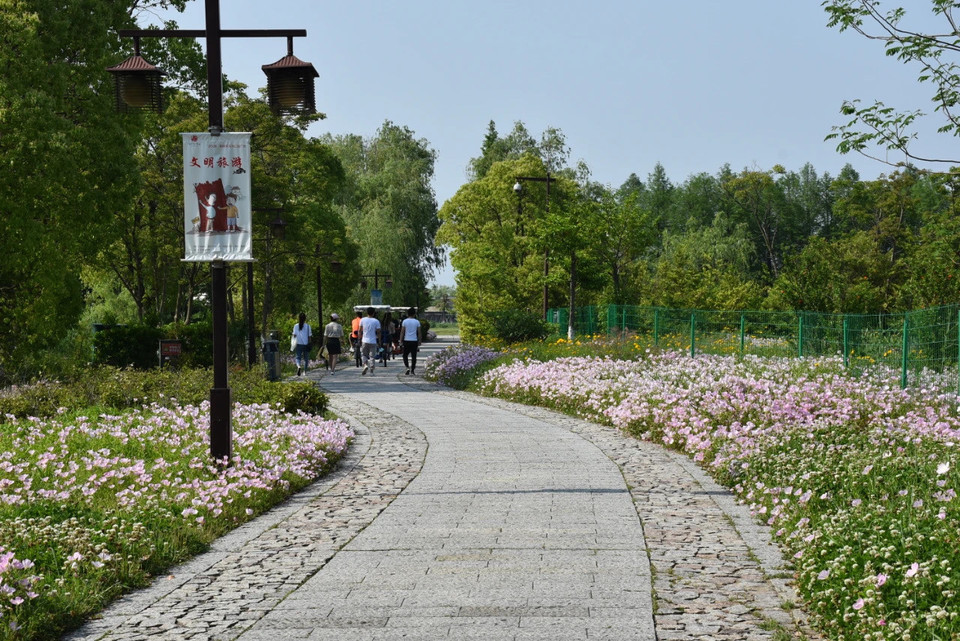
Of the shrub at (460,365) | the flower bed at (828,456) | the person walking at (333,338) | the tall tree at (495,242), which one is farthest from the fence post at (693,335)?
the tall tree at (495,242)

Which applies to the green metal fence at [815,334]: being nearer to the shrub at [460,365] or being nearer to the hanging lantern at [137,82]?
the shrub at [460,365]

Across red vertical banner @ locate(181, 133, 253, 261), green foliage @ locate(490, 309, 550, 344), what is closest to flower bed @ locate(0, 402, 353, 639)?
red vertical banner @ locate(181, 133, 253, 261)

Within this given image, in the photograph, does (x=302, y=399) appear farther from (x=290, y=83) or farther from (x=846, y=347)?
(x=846, y=347)

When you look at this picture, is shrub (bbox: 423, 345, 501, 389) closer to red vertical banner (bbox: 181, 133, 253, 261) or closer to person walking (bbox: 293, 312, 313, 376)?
person walking (bbox: 293, 312, 313, 376)

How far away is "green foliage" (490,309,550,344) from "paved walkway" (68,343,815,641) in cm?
1828

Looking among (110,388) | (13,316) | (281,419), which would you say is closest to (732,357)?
(281,419)

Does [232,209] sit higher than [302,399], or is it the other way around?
[232,209]

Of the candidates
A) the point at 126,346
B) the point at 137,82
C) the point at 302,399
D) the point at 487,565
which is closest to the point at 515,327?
the point at 126,346

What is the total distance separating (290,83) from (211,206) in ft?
5.13

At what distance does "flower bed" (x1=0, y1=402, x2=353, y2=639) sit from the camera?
5120 millimetres

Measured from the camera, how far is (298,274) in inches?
1689

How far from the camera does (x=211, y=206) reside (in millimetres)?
8914

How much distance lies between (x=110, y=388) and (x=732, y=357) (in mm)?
10273

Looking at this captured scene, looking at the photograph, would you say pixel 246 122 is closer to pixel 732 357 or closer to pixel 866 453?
pixel 732 357
